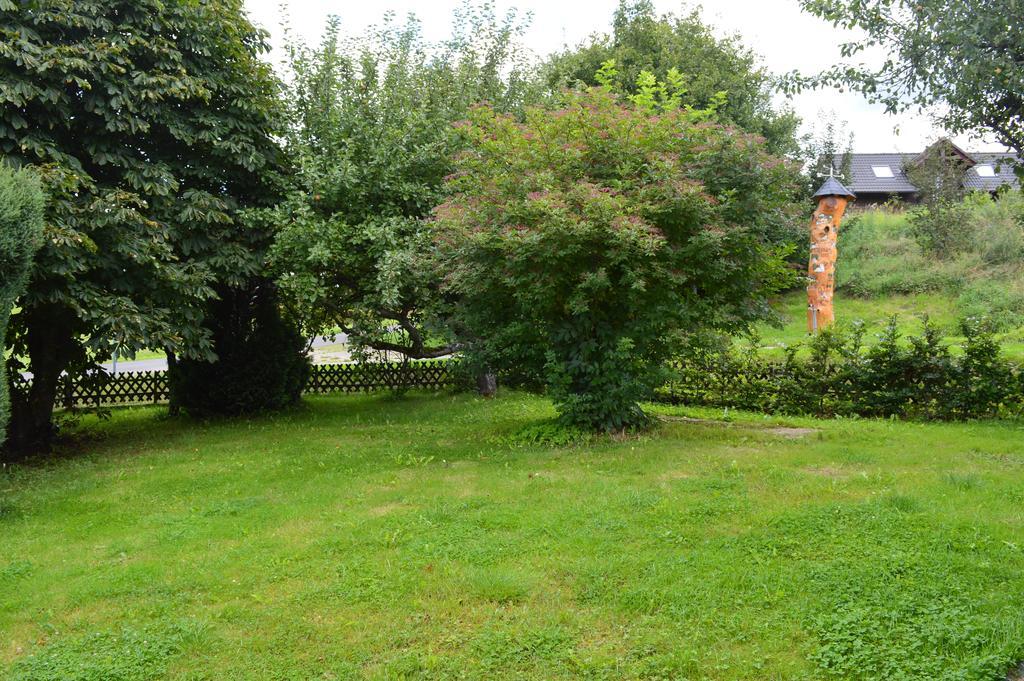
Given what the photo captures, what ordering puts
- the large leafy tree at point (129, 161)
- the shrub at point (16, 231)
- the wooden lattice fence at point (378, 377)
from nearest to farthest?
1. the shrub at point (16, 231)
2. the large leafy tree at point (129, 161)
3. the wooden lattice fence at point (378, 377)

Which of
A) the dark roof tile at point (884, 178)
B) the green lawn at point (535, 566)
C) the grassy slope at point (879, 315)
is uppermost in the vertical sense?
the dark roof tile at point (884, 178)

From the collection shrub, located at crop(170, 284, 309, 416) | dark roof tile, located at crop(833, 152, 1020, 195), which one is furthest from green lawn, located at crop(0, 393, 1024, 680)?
dark roof tile, located at crop(833, 152, 1020, 195)

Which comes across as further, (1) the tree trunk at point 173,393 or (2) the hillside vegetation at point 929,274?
(2) the hillside vegetation at point 929,274

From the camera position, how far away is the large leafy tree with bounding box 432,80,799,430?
782cm

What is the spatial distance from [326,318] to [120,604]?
28.7ft

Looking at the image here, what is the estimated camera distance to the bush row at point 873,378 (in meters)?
10.0

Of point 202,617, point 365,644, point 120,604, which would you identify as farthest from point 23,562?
point 365,644

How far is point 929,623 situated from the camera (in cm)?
381

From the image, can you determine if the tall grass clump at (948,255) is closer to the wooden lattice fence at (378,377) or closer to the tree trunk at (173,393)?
the wooden lattice fence at (378,377)

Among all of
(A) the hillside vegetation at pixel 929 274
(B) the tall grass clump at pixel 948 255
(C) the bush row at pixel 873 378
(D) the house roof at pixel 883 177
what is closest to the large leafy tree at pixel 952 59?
(C) the bush row at pixel 873 378

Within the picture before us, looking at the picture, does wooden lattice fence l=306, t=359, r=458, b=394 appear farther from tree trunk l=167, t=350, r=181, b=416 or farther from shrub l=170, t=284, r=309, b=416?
tree trunk l=167, t=350, r=181, b=416

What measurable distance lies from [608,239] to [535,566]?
3.93m

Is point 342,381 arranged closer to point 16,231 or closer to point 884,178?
point 16,231

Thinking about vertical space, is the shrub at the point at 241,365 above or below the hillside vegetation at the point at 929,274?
below
